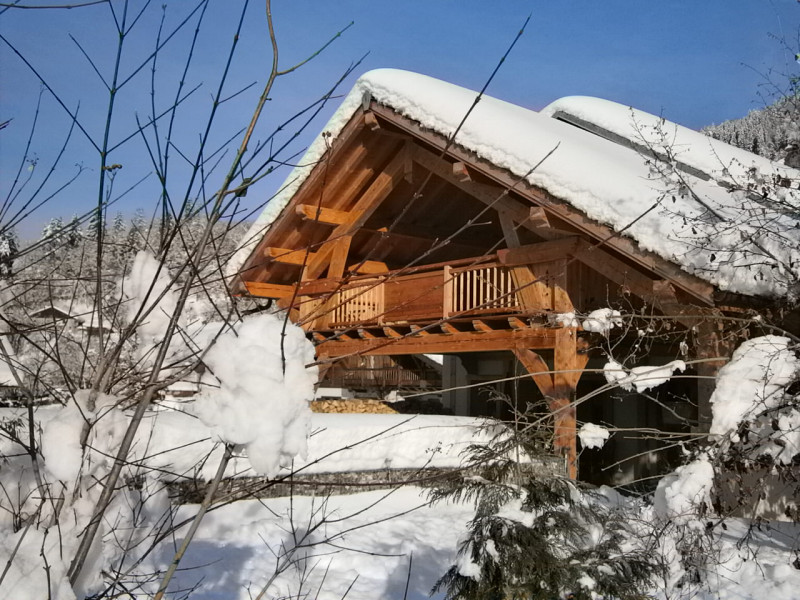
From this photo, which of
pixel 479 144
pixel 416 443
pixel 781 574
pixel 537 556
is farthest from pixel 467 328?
pixel 537 556

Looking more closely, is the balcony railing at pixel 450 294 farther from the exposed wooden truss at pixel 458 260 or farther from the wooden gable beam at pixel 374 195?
the wooden gable beam at pixel 374 195

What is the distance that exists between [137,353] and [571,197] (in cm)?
569

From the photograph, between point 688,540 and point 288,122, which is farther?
point 688,540

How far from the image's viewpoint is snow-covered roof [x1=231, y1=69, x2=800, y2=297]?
566 cm

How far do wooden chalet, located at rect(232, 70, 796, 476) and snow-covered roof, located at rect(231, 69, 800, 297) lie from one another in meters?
0.06

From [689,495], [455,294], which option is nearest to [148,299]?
[689,495]

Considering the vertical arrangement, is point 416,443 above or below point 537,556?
above

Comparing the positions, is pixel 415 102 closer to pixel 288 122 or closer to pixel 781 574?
pixel 781 574

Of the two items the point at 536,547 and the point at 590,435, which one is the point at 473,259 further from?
the point at 536,547

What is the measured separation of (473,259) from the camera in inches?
299

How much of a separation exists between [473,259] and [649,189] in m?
1.92

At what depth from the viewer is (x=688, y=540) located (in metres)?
4.65

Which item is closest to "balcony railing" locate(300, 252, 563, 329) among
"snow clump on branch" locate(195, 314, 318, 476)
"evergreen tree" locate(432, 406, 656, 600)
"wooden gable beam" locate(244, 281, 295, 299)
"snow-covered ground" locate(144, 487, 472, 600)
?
"wooden gable beam" locate(244, 281, 295, 299)

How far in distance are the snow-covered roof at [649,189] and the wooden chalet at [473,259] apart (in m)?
0.06
